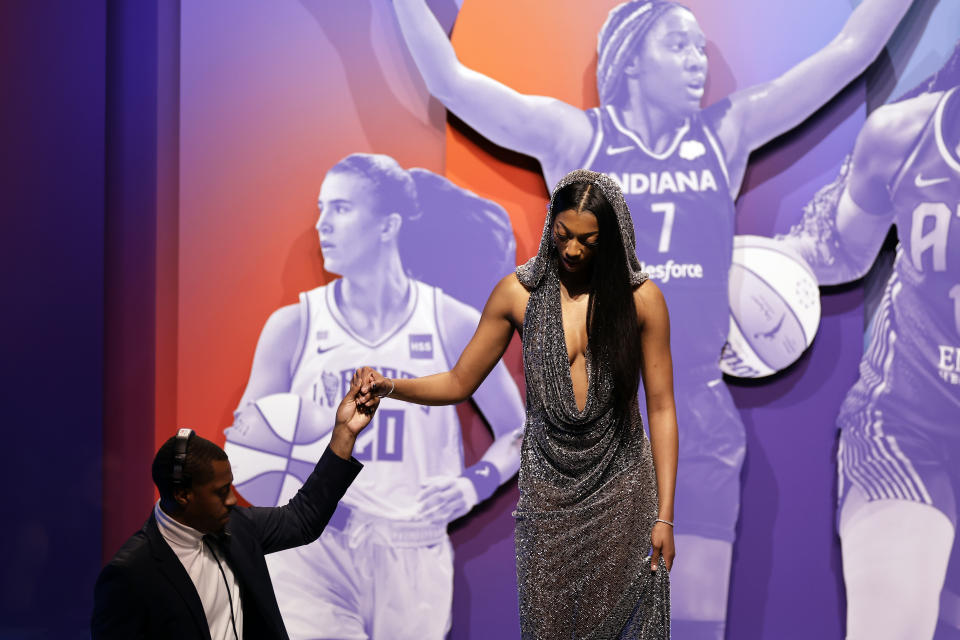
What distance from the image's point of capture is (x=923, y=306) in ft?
10.3

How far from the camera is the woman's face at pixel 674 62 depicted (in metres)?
3.16

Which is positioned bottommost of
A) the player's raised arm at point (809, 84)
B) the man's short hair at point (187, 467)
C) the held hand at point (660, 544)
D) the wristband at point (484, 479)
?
the wristband at point (484, 479)

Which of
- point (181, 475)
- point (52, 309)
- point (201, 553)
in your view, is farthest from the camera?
point (52, 309)

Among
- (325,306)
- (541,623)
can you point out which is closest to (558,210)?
(541,623)

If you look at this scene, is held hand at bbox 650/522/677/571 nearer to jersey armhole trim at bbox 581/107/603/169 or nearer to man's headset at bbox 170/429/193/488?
man's headset at bbox 170/429/193/488

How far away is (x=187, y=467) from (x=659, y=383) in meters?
1.20

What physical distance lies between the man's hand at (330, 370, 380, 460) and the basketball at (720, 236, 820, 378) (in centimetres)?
156

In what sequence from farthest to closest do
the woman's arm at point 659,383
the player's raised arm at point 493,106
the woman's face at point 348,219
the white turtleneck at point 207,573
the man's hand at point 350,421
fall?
the woman's face at point 348,219 < the player's raised arm at point 493,106 < the woman's arm at point 659,383 < the man's hand at point 350,421 < the white turtleneck at point 207,573

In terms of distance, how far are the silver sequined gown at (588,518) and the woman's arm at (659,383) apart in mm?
39

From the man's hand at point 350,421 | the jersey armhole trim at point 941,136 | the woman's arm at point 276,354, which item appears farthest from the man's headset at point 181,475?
the jersey armhole trim at point 941,136

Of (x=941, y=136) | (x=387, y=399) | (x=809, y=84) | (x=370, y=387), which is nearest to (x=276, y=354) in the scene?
(x=387, y=399)

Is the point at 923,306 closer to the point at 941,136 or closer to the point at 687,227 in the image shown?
the point at 941,136

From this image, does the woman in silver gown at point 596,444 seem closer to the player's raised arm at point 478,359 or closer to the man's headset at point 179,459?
the player's raised arm at point 478,359

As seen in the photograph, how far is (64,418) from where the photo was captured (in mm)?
3529
